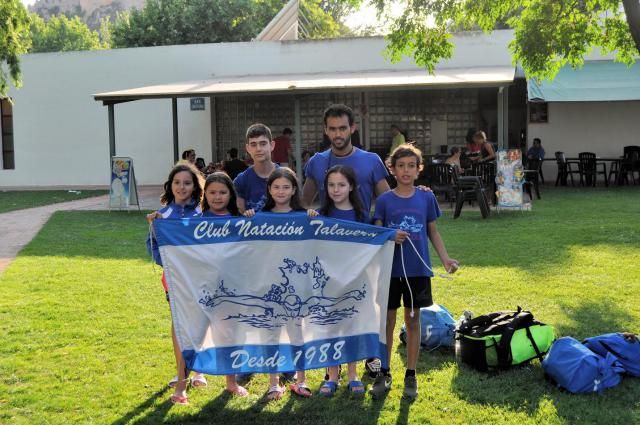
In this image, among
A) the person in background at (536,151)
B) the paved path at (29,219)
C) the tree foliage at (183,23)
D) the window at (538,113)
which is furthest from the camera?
the tree foliage at (183,23)

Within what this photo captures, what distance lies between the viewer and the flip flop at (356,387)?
4230 mm

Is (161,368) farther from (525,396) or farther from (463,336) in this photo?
(525,396)

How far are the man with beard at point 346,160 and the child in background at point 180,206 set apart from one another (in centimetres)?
71

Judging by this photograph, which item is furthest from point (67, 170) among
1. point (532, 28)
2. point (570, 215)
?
point (532, 28)

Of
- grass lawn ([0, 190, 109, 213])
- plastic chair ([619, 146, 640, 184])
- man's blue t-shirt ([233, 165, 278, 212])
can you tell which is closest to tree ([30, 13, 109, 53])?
grass lawn ([0, 190, 109, 213])

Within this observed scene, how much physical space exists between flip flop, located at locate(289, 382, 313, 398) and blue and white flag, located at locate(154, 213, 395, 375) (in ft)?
1.09

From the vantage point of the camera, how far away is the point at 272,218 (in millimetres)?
4008

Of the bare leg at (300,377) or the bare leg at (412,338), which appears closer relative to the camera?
the bare leg at (412,338)

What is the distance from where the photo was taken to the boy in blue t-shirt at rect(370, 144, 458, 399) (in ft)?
13.6

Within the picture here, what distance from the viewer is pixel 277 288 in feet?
13.2

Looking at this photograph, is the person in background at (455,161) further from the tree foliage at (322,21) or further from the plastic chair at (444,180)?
the tree foliage at (322,21)

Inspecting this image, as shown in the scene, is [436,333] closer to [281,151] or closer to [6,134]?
[281,151]

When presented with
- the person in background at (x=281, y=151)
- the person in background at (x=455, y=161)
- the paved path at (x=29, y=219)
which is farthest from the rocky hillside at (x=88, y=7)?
the person in background at (x=455, y=161)

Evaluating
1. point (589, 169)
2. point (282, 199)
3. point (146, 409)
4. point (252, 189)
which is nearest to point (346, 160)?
point (282, 199)
